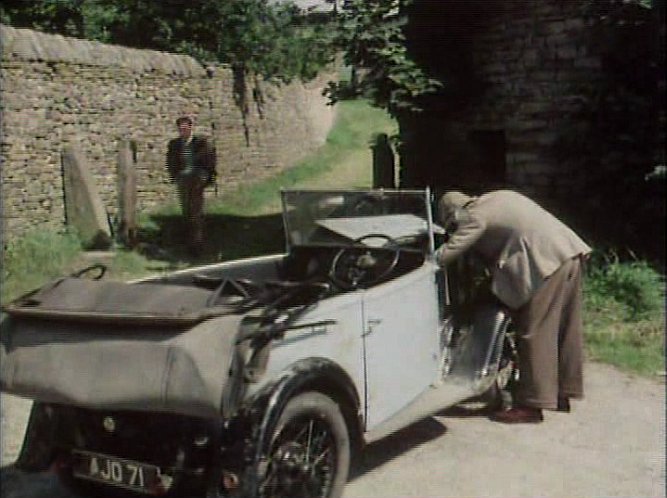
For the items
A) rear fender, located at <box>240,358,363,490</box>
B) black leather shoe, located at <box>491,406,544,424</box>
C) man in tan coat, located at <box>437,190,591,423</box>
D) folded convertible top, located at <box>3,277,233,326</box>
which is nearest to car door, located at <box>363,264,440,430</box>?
rear fender, located at <box>240,358,363,490</box>

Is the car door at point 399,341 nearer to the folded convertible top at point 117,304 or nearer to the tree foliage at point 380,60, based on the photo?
the folded convertible top at point 117,304

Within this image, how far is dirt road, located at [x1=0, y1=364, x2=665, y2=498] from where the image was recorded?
4004 mm

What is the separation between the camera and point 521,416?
16.2 ft

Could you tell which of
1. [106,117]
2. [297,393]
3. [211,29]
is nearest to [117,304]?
[297,393]

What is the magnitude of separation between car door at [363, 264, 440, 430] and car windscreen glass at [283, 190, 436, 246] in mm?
406

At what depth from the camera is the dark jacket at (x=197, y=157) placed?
6492 mm

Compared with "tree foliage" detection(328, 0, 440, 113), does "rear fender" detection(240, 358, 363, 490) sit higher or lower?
lower

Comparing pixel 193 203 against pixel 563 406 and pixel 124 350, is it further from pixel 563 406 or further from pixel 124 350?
pixel 124 350

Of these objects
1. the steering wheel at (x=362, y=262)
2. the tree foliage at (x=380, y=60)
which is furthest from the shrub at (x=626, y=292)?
the steering wheel at (x=362, y=262)

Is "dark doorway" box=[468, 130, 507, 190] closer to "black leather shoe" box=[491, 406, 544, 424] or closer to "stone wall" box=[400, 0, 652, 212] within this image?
"stone wall" box=[400, 0, 652, 212]

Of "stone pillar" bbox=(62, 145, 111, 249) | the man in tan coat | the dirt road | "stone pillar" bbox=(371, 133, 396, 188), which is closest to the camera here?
the dirt road

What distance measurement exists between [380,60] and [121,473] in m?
5.32

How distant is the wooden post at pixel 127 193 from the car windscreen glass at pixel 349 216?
230 centimetres

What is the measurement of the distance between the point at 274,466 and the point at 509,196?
2233 mm
